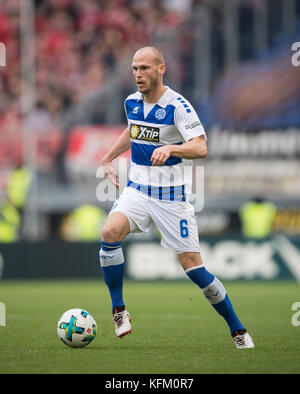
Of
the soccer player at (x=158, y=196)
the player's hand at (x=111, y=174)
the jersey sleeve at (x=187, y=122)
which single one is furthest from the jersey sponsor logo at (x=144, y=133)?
the player's hand at (x=111, y=174)

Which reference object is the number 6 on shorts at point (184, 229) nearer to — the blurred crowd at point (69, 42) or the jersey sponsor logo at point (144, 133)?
the jersey sponsor logo at point (144, 133)

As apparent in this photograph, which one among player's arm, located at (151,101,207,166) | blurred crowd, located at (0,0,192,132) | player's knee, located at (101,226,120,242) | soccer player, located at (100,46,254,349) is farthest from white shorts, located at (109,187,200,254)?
blurred crowd, located at (0,0,192,132)

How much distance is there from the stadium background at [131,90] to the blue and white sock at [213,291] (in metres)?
12.4

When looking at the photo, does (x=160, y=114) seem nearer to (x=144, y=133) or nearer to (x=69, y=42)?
(x=144, y=133)

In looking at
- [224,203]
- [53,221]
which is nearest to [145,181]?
[224,203]

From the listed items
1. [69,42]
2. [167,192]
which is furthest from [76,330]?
[69,42]

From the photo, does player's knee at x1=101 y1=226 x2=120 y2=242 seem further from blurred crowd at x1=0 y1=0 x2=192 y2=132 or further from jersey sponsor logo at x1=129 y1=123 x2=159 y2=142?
blurred crowd at x1=0 y1=0 x2=192 y2=132

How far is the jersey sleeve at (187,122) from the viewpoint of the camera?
6664 mm

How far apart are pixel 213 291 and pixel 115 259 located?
831mm

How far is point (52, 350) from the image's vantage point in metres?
6.66

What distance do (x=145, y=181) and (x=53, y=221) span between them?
1789 centimetres

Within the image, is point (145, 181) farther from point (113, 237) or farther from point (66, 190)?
point (66, 190)

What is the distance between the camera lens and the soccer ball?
22.3 ft
